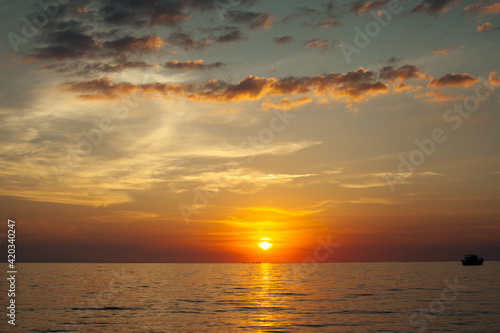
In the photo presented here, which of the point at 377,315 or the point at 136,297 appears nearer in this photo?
the point at 377,315

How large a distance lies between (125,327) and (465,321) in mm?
43401

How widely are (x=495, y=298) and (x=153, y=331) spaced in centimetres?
6627

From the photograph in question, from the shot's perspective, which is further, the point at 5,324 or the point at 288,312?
the point at 288,312

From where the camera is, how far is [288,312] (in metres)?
63.4

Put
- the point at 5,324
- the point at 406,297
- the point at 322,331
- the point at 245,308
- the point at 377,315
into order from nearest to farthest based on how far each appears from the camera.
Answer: the point at 322,331 → the point at 5,324 → the point at 377,315 → the point at 245,308 → the point at 406,297

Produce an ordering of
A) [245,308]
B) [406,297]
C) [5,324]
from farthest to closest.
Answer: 1. [406,297]
2. [245,308]
3. [5,324]

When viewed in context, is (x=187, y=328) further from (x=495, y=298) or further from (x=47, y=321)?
(x=495, y=298)

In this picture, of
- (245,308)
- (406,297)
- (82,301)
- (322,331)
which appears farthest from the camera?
(406,297)

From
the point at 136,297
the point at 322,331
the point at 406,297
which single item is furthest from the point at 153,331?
the point at 406,297

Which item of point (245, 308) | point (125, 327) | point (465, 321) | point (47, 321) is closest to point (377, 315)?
point (465, 321)

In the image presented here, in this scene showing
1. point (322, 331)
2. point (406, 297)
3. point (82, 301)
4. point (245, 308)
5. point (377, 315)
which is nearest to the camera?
point (322, 331)

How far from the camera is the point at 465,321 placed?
55.4 metres

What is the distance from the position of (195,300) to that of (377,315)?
35.9 meters

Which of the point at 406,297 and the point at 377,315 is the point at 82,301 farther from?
the point at 406,297
